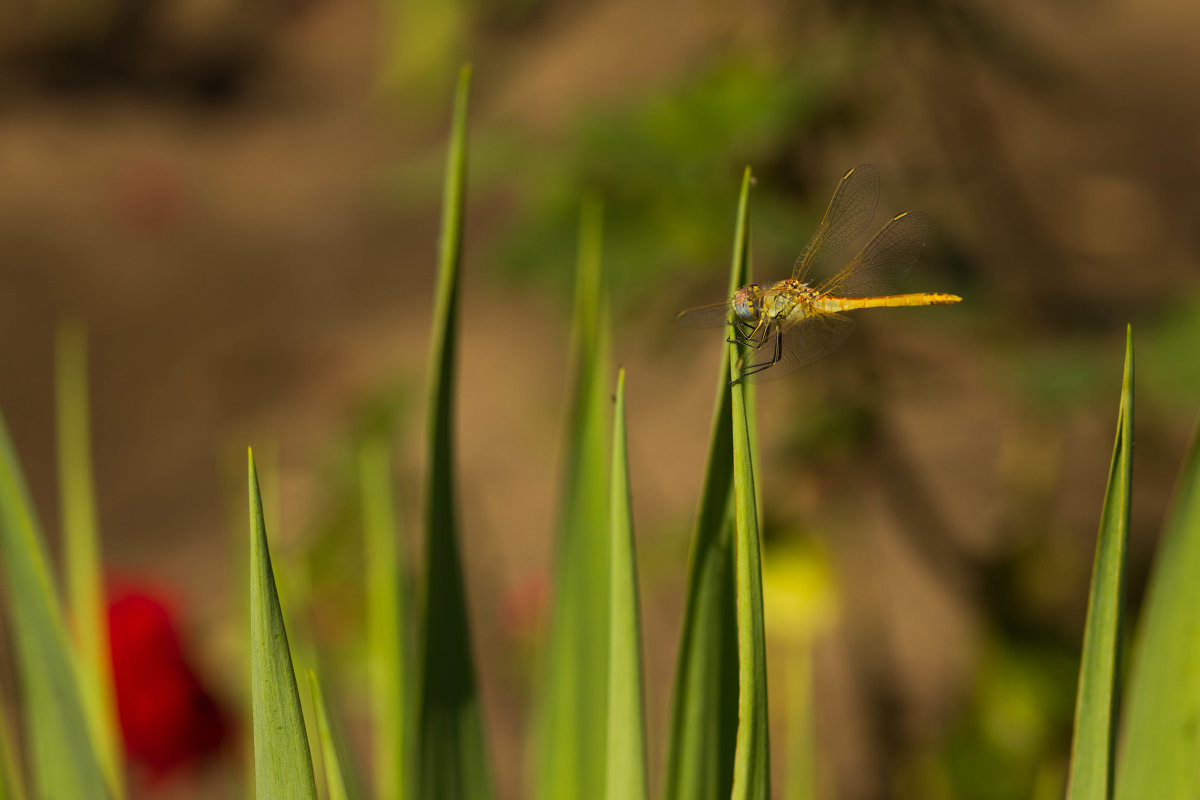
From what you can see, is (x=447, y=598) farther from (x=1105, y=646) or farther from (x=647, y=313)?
(x=647, y=313)

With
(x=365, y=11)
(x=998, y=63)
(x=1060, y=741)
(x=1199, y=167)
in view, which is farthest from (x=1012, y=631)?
(x=365, y=11)

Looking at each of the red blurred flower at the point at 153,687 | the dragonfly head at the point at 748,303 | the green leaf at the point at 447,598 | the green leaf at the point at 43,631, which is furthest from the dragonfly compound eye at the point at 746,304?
the red blurred flower at the point at 153,687

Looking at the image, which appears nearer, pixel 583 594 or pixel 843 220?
pixel 583 594

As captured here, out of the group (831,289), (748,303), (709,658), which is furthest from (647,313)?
(709,658)

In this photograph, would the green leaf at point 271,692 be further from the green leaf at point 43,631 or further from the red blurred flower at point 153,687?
the red blurred flower at point 153,687

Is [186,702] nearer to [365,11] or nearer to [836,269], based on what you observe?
[836,269]

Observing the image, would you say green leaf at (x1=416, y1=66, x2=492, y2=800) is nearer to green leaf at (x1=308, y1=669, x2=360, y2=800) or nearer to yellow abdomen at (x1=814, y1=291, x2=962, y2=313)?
green leaf at (x1=308, y1=669, x2=360, y2=800)
